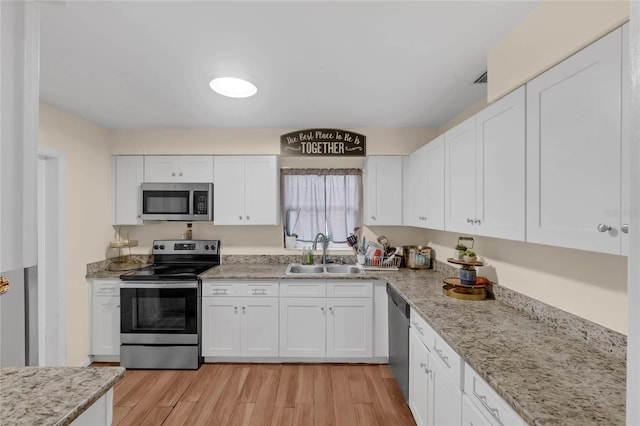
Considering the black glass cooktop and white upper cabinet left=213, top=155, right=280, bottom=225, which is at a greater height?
white upper cabinet left=213, top=155, right=280, bottom=225

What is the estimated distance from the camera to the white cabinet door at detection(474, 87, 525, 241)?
150 centimetres

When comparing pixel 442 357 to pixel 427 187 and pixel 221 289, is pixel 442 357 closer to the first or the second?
pixel 427 187

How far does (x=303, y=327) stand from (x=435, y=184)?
1824 millimetres

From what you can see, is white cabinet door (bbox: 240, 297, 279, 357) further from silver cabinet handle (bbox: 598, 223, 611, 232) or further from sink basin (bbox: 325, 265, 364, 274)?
silver cabinet handle (bbox: 598, 223, 611, 232)

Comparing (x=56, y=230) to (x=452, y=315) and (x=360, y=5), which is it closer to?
(x=360, y=5)

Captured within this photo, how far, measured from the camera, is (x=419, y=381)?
206 centimetres

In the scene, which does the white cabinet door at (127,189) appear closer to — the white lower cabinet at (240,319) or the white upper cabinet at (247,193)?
the white upper cabinet at (247,193)

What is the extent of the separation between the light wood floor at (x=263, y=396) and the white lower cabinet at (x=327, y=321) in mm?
164

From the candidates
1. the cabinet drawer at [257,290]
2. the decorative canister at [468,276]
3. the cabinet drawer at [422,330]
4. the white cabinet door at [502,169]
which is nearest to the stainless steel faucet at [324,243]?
the cabinet drawer at [257,290]

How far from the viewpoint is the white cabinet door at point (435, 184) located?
2.50m

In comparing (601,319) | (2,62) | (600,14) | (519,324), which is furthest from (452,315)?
(2,62)

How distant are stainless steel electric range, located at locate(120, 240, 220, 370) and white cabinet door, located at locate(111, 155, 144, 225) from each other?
30.7 inches

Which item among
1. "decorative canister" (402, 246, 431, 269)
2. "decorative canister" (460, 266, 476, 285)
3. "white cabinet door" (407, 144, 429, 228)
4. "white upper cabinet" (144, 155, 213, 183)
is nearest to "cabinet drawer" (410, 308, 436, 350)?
"decorative canister" (460, 266, 476, 285)

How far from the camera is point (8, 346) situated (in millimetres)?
2424
